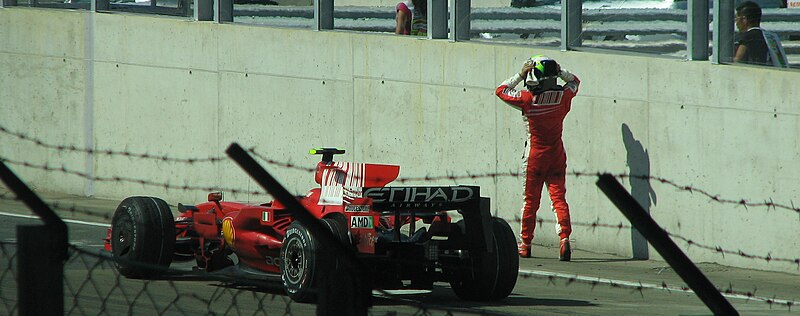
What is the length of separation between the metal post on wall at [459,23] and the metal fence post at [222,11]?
3.43 meters

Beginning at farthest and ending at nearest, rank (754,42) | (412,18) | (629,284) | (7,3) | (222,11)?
1. (7,3)
2. (222,11)
3. (412,18)
4. (754,42)
5. (629,284)

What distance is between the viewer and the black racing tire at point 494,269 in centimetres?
946

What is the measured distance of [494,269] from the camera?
948 cm

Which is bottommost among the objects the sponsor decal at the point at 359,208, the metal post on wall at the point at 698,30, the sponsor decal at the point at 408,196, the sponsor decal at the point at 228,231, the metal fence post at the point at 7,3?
the sponsor decal at the point at 228,231

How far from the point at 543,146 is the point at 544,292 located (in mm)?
2307

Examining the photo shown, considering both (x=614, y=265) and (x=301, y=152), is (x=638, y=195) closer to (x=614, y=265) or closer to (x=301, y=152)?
(x=614, y=265)

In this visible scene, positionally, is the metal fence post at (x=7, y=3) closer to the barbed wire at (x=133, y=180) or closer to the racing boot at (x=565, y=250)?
the barbed wire at (x=133, y=180)

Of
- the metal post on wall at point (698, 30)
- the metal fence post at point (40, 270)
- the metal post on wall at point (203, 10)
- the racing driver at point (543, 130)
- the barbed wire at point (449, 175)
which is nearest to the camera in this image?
the metal fence post at point (40, 270)

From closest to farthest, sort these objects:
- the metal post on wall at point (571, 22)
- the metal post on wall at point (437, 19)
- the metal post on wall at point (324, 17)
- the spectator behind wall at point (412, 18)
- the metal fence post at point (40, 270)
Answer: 1. the metal fence post at point (40, 270)
2. the metal post on wall at point (571, 22)
3. the metal post on wall at point (437, 19)
4. the spectator behind wall at point (412, 18)
5. the metal post on wall at point (324, 17)

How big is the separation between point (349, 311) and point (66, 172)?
1475 centimetres

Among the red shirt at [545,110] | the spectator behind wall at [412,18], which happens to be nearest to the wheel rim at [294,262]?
the red shirt at [545,110]

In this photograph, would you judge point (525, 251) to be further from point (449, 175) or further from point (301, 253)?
point (301, 253)

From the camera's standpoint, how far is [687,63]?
40.6 feet

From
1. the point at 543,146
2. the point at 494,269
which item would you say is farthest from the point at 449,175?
the point at 494,269
